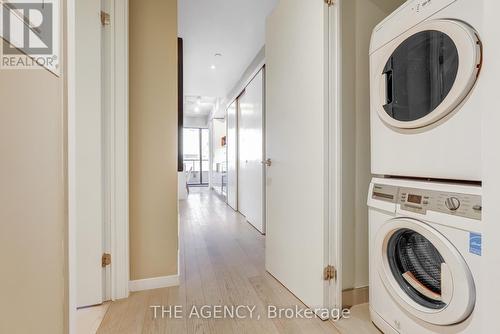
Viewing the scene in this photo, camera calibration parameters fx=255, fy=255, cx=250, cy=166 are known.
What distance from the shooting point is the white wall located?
159cm

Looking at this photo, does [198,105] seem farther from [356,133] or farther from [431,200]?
[431,200]

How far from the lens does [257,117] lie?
10.9ft

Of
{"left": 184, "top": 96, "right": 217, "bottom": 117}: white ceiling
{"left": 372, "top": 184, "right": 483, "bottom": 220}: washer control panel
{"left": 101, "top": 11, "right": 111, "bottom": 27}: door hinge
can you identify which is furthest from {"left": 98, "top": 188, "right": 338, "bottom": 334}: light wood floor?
{"left": 184, "top": 96, "right": 217, "bottom": 117}: white ceiling

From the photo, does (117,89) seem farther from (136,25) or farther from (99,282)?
(99,282)

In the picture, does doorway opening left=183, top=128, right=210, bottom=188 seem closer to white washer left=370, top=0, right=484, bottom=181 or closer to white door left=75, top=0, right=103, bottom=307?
white door left=75, top=0, right=103, bottom=307

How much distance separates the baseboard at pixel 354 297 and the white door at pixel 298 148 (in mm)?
204

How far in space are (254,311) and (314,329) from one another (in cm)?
36

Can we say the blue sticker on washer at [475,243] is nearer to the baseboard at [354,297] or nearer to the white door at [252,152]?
the baseboard at [354,297]

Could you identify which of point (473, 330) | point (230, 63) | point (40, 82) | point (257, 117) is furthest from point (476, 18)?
point (230, 63)

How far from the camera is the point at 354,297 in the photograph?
5.27ft

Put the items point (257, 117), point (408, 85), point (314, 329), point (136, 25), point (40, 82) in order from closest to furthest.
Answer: point (40, 82)
point (408, 85)
point (314, 329)
point (136, 25)
point (257, 117)

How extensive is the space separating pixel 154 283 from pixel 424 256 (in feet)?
5.47

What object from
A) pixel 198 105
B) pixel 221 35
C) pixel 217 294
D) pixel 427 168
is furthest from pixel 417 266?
pixel 198 105

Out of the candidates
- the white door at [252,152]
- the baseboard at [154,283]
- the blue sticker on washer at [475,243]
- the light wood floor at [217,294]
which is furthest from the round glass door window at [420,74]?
the white door at [252,152]
